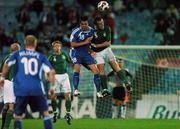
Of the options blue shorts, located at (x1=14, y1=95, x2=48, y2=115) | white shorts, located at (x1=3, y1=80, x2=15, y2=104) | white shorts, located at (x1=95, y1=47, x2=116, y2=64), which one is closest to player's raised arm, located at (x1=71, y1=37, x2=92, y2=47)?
white shorts, located at (x1=95, y1=47, x2=116, y2=64)

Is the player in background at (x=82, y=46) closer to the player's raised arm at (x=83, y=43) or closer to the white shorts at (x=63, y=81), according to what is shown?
the player's raised arm at (x=83, y=43)

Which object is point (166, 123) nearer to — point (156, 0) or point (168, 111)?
point (168, 111)

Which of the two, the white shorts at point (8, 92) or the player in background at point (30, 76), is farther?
the white shorts at point (8, 92)

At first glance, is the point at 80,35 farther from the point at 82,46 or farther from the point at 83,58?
the point at 83,58

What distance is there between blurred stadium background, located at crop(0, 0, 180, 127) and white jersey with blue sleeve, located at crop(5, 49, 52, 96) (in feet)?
33.5

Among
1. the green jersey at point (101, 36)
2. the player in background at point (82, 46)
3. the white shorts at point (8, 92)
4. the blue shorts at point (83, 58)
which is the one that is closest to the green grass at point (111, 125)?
the player in background at point (82, 46)

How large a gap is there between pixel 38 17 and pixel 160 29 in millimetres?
5632

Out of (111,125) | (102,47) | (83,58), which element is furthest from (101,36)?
(111,125)

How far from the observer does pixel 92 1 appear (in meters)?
30.8

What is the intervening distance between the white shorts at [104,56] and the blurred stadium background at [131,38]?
4.57 metres

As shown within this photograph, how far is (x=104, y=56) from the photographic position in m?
19.2

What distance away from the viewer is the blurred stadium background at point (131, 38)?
24953 millimetres

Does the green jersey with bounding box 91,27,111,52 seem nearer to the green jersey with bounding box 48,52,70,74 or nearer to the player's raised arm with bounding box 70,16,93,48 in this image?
the player's raised arm with bounding box 70,16,93,48

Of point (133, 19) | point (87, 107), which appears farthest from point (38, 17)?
point (87, 107)
